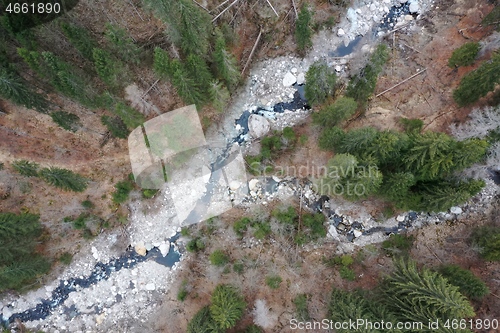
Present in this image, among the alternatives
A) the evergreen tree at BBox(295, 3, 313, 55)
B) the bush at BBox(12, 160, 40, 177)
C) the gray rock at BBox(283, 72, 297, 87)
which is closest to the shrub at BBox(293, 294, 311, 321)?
the gray rock at BBox(283, 72, 297, 87)

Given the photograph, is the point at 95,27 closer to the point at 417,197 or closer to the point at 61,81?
the point at 61,81

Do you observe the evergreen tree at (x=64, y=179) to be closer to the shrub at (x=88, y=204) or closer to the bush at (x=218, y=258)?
the shrub at (x=88, y=204)

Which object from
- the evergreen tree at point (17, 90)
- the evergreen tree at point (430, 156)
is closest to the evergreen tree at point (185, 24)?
the evergreen tree at point (17, 90)

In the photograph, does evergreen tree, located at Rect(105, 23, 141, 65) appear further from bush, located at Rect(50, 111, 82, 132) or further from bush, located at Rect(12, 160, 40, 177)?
bush, located at Rect(12, 160, 40, 177)

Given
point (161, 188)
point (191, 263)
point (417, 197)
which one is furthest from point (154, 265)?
point (417, 197)

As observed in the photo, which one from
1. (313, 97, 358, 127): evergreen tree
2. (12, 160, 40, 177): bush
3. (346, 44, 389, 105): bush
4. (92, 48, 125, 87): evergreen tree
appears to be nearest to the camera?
(92, 48, 125, 87): evergreen tree

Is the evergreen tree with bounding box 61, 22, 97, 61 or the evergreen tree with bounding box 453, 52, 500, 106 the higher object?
A: the evergreen tree with bounding box 61, 22, 97, 61
